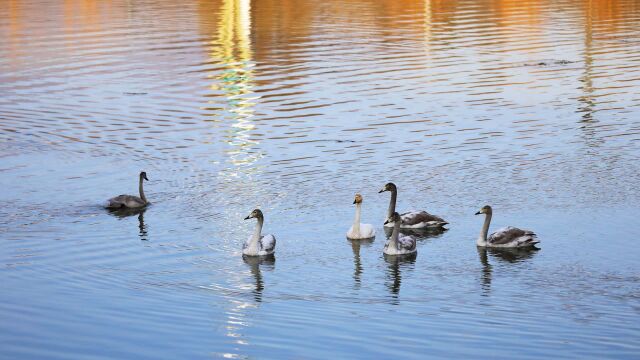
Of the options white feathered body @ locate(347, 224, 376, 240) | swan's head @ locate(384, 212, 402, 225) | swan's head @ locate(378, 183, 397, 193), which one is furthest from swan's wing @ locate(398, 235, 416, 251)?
swan's head @ locate(378, 183, 397, 193)

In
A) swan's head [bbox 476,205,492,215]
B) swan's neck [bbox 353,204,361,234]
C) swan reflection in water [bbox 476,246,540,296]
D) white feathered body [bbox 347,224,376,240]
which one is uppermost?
swan's head [bbox 476,205,492,215]

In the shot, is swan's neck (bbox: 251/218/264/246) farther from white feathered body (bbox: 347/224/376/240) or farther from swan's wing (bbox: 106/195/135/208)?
swan's wing (bbox: 106/195/135/208)

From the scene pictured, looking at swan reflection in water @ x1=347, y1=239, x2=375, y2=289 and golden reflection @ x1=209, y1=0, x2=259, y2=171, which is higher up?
golden reflection @ x1=209, y1=0, x2=259, y2=171

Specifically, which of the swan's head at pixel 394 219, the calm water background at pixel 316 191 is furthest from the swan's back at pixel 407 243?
the calm water background at pixel 316 191

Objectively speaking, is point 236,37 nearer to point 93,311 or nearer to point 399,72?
point 399,72

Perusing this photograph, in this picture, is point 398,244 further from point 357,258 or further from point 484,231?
point 484,231

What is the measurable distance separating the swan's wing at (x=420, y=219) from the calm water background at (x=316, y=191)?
0.97 feet

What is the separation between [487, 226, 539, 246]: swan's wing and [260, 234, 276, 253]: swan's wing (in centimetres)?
362

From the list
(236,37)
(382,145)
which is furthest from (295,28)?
(382,145)

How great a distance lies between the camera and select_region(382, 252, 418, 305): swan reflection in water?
63.0 feet

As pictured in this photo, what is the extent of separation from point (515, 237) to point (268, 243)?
403cm

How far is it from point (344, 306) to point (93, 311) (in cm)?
344

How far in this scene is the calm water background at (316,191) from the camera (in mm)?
17031

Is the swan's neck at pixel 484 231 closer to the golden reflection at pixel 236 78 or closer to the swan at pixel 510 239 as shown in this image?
the swan at pixel 510 239
